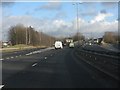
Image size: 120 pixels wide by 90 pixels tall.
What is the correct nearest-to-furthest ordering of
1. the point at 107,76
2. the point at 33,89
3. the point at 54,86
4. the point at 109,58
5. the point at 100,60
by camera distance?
1. the point at 33,89
2. the point at 54,86
3. the point at 107,76
4. the point at 109,58
5. the point at 100,60

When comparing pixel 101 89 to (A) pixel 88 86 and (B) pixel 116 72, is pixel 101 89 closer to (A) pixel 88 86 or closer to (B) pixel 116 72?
(A) pixel 88 86

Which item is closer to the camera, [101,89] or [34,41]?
[101,89]

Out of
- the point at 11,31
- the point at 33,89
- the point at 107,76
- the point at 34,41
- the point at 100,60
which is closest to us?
the point at 33,89

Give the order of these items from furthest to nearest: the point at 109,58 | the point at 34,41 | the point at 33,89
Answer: the point at 34,41, the point at 109,58, the point at 33,89

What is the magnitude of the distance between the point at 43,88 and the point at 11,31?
151 metres

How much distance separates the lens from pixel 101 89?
497 inches

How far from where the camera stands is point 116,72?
59.3 feet

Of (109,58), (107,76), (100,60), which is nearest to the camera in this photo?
(107,76)

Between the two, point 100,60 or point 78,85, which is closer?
point 78,85

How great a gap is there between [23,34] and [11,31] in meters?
6.29

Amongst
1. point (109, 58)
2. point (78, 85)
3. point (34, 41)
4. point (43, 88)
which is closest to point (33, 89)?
point (43, 88)

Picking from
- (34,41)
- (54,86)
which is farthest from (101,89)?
(34,41)

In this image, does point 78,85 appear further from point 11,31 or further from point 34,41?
point 34,41

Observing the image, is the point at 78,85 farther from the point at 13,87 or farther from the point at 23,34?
the point at 23,34
